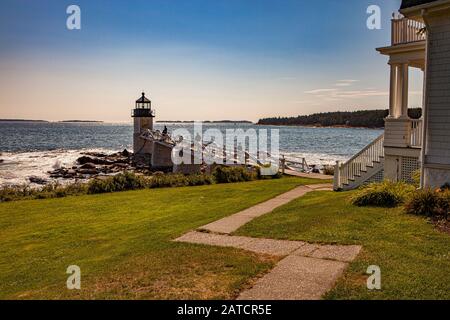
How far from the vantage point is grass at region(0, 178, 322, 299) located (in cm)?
588

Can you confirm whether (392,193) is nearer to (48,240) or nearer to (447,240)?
(447,240)

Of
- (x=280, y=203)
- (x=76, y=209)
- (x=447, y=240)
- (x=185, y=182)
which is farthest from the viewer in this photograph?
(x=185, y=182)

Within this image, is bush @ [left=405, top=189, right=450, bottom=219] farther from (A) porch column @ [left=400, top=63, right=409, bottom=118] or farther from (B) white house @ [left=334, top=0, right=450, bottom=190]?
(A) porch column @ [left=400, top=63, right=409, bottom=118]

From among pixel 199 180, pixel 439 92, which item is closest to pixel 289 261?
pixel 439 92

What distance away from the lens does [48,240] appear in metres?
9.77

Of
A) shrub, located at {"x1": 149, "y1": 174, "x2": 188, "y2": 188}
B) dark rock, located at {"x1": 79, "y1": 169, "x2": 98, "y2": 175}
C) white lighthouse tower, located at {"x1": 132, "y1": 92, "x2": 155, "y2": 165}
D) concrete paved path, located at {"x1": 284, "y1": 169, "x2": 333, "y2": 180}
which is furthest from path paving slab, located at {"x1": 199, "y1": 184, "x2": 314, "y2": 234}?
white lighthouse tower, located at {"x1": 132, "y1": 92, "x2": 155, "y2": 165}

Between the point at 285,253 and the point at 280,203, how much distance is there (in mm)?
5473

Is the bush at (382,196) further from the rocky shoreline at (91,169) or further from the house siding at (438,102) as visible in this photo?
the rocky shoreline at (91,169)

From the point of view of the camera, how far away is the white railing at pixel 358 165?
14961 millimetres

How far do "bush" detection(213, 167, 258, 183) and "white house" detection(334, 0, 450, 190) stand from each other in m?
6.37

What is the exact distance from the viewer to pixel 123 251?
26.5 ft

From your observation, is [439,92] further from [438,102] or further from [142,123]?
[142,123]

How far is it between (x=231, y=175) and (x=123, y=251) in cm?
1254
